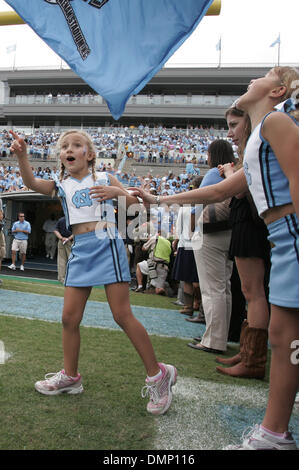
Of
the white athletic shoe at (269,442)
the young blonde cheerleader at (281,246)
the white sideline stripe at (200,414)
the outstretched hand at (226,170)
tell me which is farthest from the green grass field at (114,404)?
the outstretched hand at (226,170)

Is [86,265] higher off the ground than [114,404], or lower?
higher

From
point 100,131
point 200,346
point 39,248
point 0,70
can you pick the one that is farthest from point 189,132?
point 200,346

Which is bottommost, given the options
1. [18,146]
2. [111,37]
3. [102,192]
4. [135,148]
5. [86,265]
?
[86,265]

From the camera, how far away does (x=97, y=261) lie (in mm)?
2277

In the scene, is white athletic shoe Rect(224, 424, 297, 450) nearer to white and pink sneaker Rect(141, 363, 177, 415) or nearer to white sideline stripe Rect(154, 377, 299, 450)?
white sideline stripe Rect(154, 377, 299, 450)

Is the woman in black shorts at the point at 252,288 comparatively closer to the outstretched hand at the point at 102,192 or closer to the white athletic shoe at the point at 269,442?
the outstretched hand at the point at 102,192

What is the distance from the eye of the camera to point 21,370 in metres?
2.58

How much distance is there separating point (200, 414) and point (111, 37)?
2.58 m

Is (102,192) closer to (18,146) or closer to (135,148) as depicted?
(18,146)

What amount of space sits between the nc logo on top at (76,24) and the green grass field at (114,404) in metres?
2.28

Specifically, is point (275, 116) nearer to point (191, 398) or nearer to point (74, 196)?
point (74, 196)

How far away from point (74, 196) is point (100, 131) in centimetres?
3226

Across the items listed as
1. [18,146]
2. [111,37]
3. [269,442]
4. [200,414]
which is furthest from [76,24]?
[269,442]

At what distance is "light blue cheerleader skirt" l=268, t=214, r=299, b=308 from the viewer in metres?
1.43
